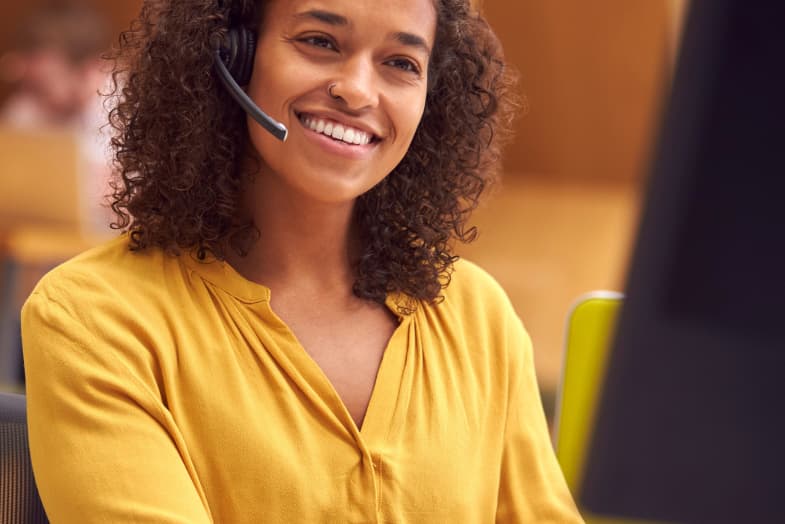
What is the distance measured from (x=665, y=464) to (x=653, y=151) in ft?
0.45

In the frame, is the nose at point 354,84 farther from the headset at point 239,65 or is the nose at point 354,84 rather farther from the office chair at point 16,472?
the office chair at point 16,472

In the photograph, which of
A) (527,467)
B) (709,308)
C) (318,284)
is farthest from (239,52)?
(709,308)

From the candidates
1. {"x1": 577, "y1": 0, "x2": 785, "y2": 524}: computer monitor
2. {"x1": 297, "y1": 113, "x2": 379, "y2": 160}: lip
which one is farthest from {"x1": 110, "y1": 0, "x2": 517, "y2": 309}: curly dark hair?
{"x1": 577, "y1": 0, "x2": 785, "y2": 524}: computer monitor

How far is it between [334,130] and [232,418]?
1.02 feet

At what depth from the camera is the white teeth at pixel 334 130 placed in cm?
115

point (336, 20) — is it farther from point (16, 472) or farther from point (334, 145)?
point (16, 472)

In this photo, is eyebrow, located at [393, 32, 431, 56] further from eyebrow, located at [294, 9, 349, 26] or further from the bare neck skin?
the bare neck skin

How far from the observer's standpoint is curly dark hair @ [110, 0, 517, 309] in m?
1.17

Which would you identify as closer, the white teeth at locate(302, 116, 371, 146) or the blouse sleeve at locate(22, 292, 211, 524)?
the blouse sleeve at locate(22, 292, 211, 524)

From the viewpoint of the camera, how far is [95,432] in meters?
0.99

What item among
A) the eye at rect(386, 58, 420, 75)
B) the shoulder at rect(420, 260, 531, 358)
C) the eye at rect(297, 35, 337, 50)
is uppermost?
the eye at rect(297, 35, 337, 50)

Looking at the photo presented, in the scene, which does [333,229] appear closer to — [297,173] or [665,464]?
[297,173]

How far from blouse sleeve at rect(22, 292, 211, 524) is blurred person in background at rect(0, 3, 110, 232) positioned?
8.28ft

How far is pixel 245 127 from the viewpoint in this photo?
123 cm
